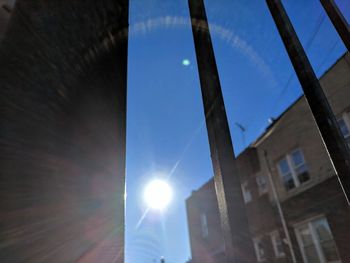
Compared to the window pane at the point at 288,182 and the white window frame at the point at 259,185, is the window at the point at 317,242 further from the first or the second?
the white window frame at the point at 259,185

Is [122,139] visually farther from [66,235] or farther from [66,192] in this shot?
[66,235]

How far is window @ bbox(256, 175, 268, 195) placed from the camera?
10.5 meters

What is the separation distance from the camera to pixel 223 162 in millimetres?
1122

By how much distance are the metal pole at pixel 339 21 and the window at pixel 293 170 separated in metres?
7.19

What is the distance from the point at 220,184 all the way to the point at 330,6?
1.80 meters

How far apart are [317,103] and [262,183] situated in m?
9.74

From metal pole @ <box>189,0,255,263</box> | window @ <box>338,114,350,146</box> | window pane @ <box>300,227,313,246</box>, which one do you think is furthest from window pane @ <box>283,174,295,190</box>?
metal pole @ <box>189,0,255,263</box>

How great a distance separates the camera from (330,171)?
294 inches

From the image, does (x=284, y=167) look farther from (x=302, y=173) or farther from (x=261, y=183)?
(x=261, y=183)

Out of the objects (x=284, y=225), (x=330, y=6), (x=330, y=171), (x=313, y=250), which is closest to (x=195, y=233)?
(x=284, y=225)

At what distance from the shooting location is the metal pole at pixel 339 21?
188 centimetres

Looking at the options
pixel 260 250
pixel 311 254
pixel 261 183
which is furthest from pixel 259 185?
pixel 311 254

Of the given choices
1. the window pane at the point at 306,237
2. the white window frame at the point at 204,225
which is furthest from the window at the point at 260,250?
the white window frame at the point at 204,225

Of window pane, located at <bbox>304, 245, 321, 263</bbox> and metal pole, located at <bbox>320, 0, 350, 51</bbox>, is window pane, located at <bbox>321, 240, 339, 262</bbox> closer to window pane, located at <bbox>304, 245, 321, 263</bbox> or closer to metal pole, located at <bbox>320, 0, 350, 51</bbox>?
window pane, located at <bbox>304, 245, 321, 263</bbox>
